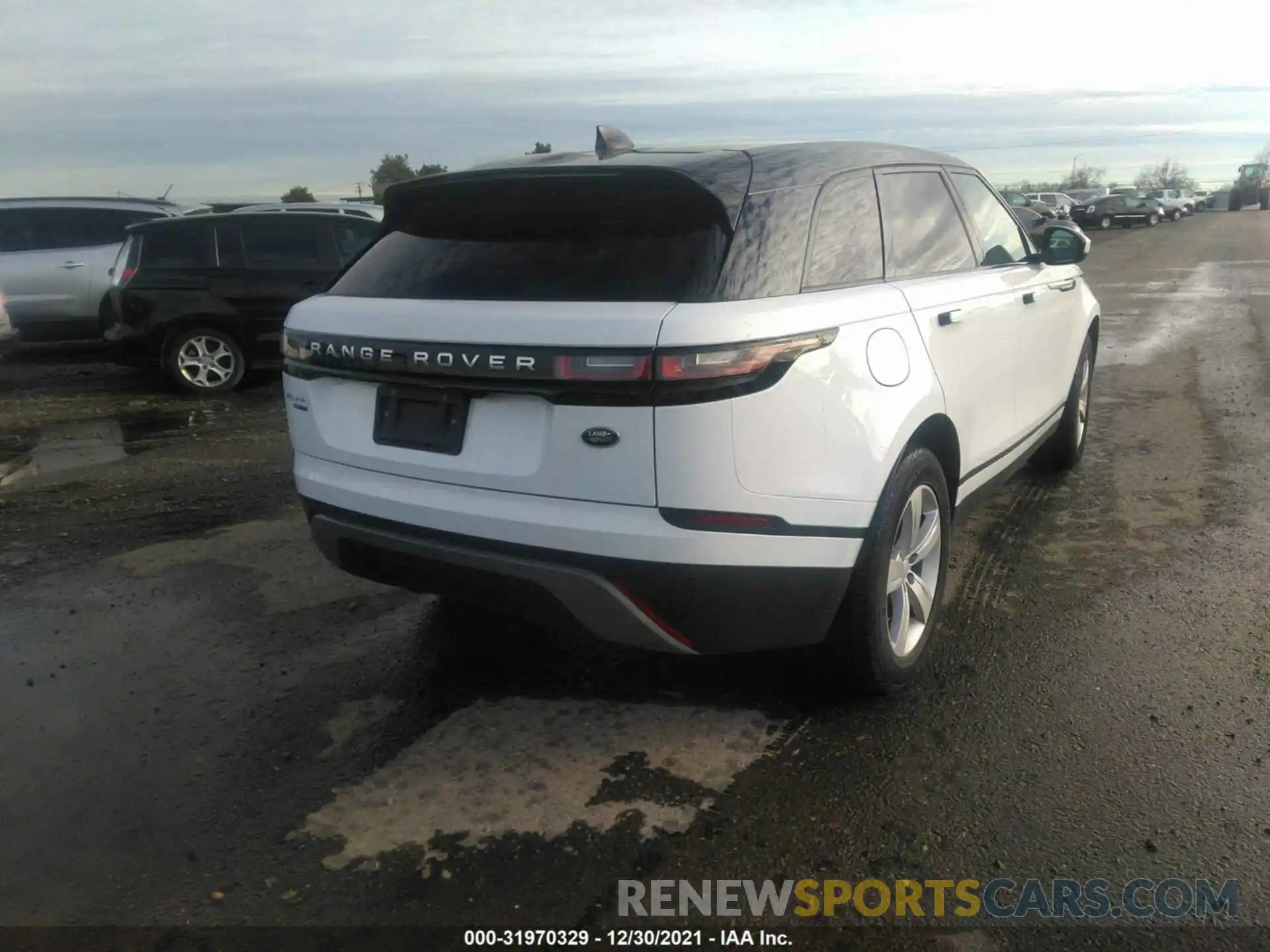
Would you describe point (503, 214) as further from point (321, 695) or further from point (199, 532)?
point (199, 532)

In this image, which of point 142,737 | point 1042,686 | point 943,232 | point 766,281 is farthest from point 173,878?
point 943,232

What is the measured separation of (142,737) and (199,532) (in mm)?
2293

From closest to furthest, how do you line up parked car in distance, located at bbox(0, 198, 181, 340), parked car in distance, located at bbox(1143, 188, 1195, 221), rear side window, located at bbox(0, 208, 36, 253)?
parked car in distance, located at bbox(0, 198, 181, 340), rear side window, located at bbox(0, 208, 36, 253), parked car in distance, located at bbox(1143, 188, 1195, 221)

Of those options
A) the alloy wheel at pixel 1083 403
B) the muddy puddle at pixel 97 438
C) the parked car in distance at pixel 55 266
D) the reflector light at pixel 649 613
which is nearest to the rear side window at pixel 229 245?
the muddy puddle at pixel 97 438

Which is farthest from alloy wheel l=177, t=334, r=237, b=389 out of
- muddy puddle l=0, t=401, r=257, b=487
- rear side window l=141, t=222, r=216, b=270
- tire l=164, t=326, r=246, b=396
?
rear side window l=141, t=222, r=216, b=270

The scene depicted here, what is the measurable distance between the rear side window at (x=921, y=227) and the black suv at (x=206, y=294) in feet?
23.0

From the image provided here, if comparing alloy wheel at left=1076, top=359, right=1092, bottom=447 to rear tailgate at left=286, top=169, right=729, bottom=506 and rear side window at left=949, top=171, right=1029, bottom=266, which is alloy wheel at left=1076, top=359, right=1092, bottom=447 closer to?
rear side window at left=949, top=171, right=1029, bottom=266

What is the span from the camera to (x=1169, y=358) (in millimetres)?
10062

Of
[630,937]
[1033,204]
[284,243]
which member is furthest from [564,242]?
[1033,204]

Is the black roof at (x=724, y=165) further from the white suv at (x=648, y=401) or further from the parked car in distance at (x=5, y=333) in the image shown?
the parked car in distance at (x=5, y=333)

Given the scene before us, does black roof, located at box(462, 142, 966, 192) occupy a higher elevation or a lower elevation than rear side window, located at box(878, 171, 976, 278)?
higher

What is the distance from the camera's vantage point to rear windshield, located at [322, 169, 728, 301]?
109 inches

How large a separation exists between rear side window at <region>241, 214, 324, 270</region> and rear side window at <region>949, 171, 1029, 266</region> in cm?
708

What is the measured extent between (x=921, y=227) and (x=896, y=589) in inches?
54.2
